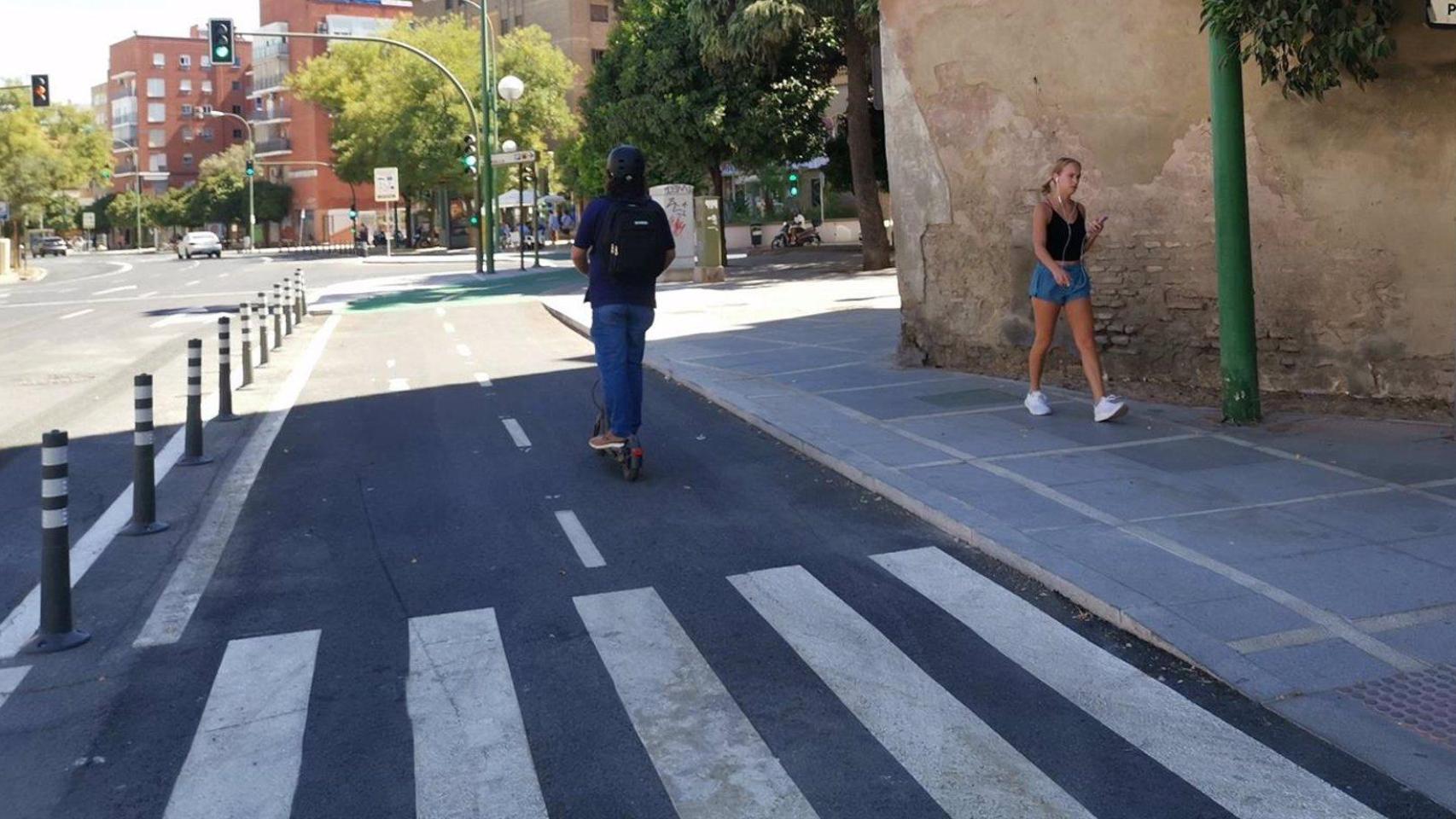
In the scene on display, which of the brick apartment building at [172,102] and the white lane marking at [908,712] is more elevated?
the brick apartment building at [172,102]

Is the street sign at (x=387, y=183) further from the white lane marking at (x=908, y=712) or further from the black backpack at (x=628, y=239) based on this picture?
the white lane marking at (x=908, y=712)

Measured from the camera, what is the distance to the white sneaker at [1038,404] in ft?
35.8

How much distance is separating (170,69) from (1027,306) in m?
131

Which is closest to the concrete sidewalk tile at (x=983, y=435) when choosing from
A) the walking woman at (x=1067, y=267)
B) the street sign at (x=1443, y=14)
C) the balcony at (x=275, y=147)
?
the walking woman at (x=1067, y=267)

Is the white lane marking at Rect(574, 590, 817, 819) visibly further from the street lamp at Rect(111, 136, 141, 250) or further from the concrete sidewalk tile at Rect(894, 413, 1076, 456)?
the street lamp at Rect(111, 136, 141, 250)

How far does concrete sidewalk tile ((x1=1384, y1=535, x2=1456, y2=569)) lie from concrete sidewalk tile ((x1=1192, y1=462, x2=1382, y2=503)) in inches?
39.7

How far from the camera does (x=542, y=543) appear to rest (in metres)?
7.83

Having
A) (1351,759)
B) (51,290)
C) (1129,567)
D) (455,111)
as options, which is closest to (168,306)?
(51,290)

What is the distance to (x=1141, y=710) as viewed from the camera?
5117 millimetres

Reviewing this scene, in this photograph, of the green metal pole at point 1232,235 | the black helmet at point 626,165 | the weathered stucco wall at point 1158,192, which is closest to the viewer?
the black helmet at point 626,165

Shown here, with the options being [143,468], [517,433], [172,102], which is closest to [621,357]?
[517,433]

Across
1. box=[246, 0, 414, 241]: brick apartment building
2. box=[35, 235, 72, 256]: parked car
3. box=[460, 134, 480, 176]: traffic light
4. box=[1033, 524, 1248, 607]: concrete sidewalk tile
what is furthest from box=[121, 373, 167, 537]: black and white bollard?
box=[35, 235, 72, 256]: parked car

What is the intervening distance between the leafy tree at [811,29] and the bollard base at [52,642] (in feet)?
78.5

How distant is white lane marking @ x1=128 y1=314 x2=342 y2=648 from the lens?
256 inches
